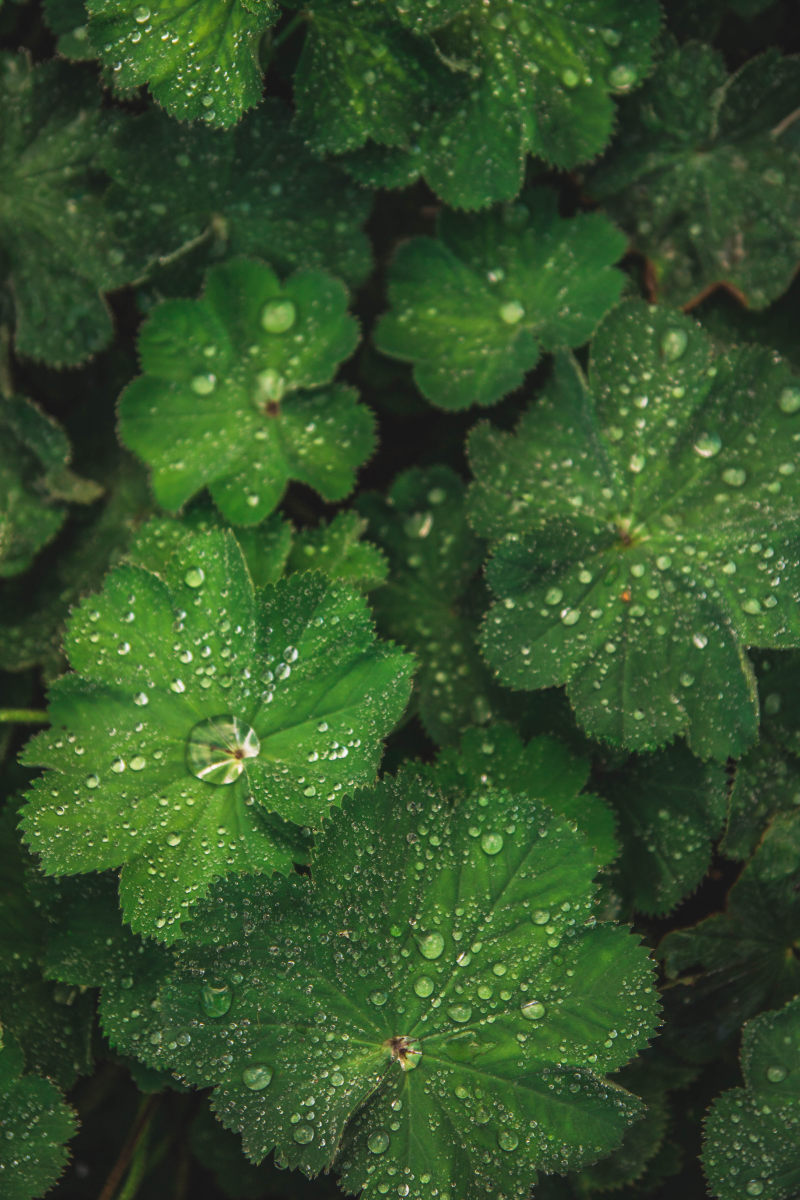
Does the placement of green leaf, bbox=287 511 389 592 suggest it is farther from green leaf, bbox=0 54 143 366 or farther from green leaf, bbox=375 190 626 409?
green leaf, bbox=0 54 143 366

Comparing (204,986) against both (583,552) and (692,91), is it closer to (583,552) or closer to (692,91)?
(583,552)

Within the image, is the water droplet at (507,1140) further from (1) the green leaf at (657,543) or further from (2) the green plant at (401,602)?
(1) the green leaf at (657,543)

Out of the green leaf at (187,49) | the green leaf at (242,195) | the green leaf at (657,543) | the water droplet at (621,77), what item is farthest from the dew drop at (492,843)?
the water droplet at (621,77)

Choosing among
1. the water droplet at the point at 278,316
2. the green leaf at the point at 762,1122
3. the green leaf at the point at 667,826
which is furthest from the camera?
the water droplet at the point at 278,316

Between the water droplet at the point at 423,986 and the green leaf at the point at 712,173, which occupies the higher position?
the green leaf at the point at 712,173

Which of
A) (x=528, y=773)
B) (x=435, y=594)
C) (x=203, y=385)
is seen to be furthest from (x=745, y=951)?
(x=203, y=385)

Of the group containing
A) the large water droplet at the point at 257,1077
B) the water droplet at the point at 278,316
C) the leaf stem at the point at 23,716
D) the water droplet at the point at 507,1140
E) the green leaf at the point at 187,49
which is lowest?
the water droplet at the point at 507,1140

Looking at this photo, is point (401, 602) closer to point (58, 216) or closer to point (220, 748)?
point (220, 748)
